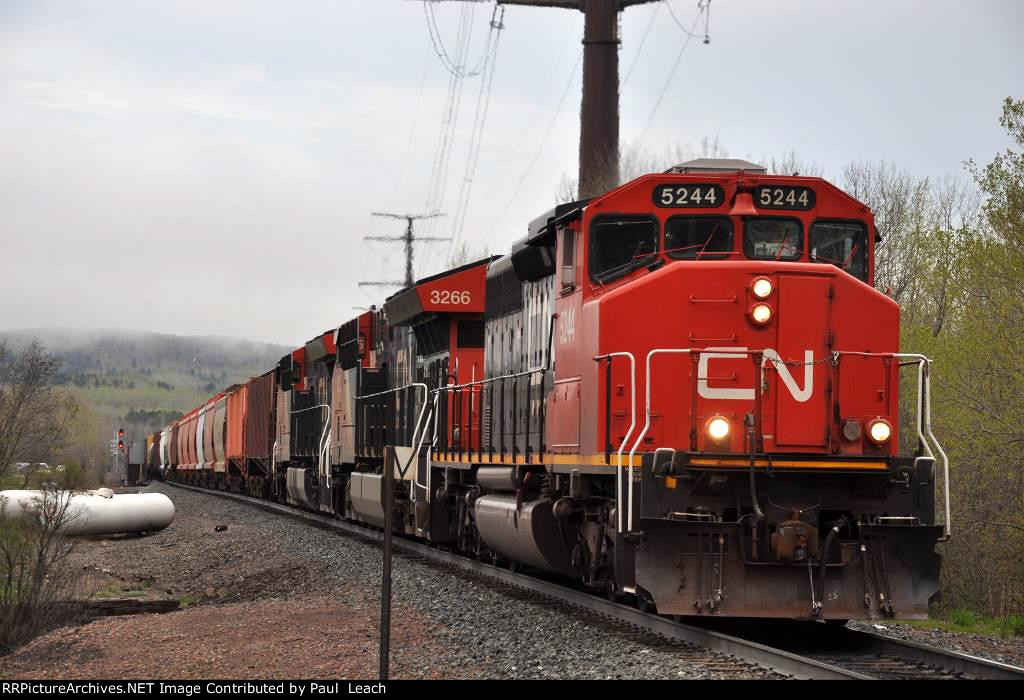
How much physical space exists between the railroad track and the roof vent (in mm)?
3810

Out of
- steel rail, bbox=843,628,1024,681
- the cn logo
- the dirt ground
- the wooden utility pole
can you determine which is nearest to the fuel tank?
the dirt ground

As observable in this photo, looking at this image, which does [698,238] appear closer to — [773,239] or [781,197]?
[773,239]

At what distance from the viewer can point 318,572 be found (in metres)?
15.4

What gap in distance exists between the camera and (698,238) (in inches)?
402

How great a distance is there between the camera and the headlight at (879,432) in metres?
9.40

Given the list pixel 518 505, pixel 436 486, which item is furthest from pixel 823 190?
pixel 436 486

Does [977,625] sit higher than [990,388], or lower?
lower

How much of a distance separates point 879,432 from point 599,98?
3092cm

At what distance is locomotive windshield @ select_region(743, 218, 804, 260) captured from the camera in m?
10.1

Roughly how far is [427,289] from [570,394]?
5884mm

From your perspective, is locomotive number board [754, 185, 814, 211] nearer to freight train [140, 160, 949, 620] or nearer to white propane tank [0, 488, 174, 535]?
freight train [140, 160, 949, 620]

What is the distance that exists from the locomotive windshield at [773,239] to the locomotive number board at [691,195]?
1.15ft

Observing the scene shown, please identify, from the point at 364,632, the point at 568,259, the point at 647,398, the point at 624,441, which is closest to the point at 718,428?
the point at 647,398

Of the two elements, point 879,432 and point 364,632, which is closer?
point 879,432
